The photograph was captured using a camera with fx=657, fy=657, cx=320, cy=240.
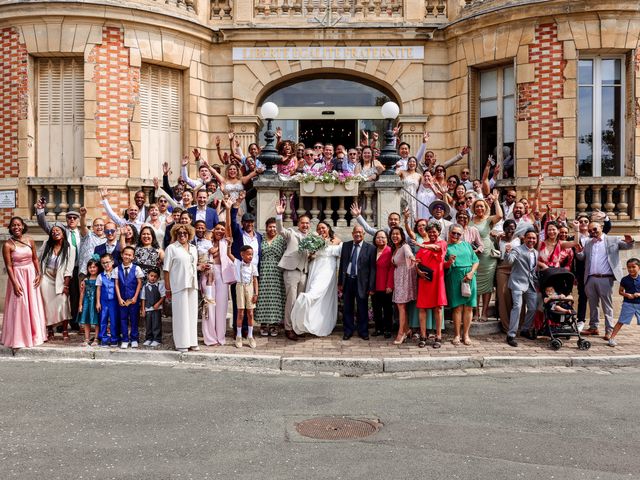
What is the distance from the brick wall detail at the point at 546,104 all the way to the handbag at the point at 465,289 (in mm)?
5670

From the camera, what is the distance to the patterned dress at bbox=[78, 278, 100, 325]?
9.45m

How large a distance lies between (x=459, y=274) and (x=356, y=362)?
2079 millimetres

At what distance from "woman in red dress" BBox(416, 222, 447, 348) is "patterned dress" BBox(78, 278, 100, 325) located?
15.2 ft

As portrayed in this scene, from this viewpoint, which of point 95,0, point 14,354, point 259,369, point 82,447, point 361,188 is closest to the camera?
point 82,447

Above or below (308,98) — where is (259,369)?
below

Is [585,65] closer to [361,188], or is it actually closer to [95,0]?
[361,188]

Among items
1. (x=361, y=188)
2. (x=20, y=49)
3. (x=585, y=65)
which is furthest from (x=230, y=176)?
(x=585, y=65)

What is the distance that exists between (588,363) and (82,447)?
6398mm

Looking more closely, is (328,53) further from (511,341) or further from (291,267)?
(511,341)

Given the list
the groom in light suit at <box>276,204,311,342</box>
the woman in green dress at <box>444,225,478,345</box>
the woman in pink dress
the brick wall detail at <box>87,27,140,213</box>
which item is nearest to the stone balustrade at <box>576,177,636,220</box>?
the woman in green dress at <box>444,225,478,345</box>

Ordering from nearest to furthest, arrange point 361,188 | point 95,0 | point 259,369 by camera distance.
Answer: point 259,369
point 361,188
point 95,0

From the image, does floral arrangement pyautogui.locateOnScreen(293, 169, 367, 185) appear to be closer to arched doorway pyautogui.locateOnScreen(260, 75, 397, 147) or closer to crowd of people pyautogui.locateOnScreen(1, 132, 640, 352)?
crowd of people pyautogui.locateOnScreen(1, 132, 640, 352)

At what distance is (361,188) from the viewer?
1113 cm

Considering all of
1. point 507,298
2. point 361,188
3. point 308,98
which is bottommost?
point 507,298
